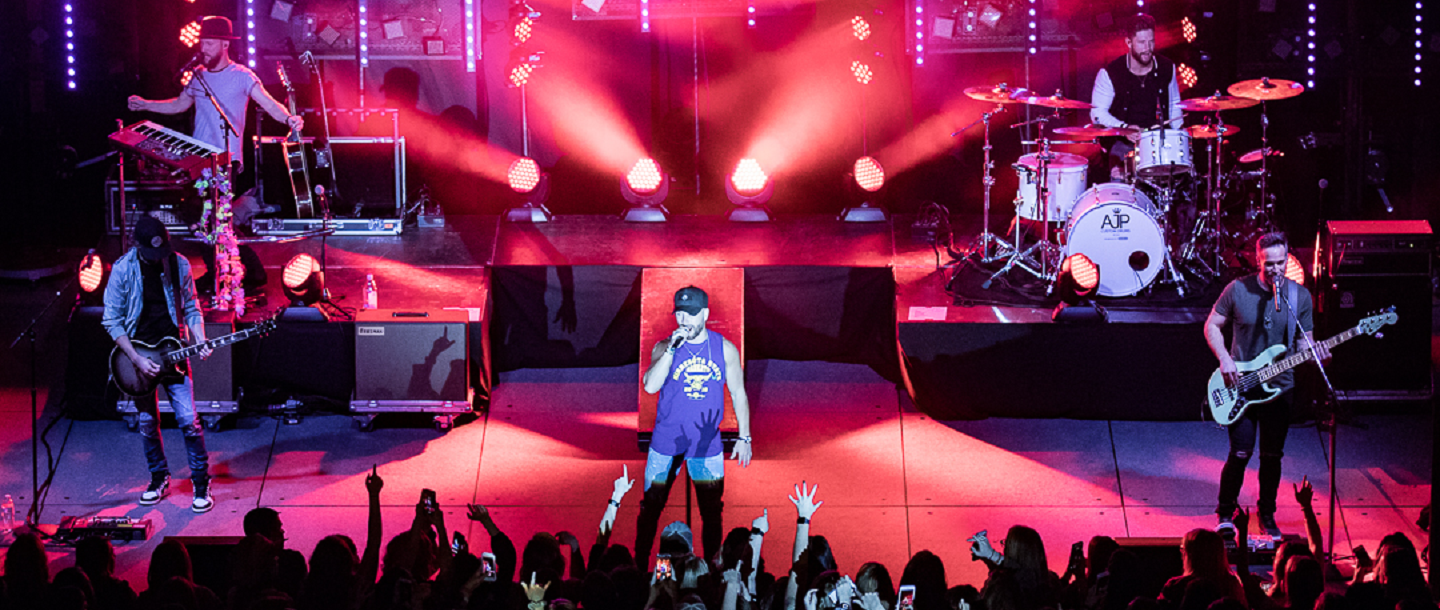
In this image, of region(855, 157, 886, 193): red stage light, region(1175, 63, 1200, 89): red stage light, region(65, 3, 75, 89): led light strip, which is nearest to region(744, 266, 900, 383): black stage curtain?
region(855, 157, 886, 193): red stage light

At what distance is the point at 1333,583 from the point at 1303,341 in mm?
1526

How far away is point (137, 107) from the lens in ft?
34.8

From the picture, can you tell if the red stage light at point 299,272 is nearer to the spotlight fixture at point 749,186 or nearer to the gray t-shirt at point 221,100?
the gray t-shirt at point 221,100

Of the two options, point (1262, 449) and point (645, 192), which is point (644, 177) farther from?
point (1262, 449)

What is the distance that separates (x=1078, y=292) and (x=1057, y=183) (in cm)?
118

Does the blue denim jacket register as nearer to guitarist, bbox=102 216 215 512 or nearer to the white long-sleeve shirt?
guitarist, bbox=102 216 215 512

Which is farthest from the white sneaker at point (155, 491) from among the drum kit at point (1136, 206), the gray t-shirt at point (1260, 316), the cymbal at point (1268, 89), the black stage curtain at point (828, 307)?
the cymbal at point (1268, 89)

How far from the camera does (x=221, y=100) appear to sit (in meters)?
11.0

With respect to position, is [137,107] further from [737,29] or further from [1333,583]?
[1333,583]

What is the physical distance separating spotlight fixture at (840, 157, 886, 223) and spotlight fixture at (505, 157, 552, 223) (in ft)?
8.46

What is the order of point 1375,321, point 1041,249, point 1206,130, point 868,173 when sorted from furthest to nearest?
point 868,173 → point 1041,249 → point 1206,130 → point 1375,321

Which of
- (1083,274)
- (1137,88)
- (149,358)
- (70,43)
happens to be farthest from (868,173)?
(70,43)

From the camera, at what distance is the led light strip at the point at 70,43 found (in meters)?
12.7

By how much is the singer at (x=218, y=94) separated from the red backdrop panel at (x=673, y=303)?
118 inches
